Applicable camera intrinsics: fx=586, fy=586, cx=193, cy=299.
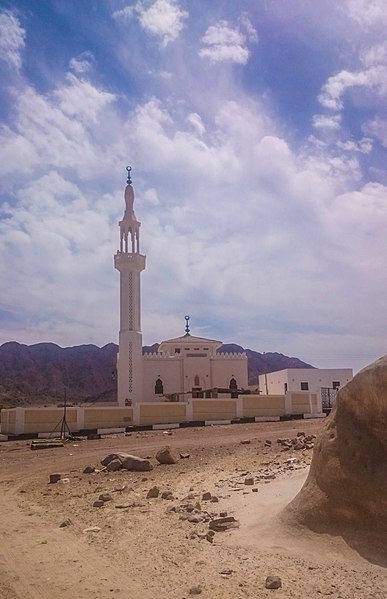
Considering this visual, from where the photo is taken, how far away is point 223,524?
26.5ft

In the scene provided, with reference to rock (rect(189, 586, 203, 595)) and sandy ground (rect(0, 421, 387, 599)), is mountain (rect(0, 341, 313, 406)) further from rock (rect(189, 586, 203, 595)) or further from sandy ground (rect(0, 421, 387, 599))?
rock (rect(189, 586, 203, 595))

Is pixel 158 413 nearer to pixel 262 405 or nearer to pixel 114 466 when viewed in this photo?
pixel 262 405

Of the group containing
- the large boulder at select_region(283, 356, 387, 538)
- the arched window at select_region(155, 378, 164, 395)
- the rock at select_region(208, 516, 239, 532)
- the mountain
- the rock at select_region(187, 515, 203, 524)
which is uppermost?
the mountain

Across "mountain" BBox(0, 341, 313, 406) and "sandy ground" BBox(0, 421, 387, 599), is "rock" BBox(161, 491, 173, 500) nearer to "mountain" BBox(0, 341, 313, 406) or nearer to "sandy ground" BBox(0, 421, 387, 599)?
"sandy ground" BBox(0, 421, 387, 599)

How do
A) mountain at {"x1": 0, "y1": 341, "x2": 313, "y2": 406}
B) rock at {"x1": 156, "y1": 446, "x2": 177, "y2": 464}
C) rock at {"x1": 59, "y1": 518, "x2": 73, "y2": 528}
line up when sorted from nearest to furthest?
rock at {"x1": 59, "y1": 518, "x2": 73, "y2": 528} → rock at {"x1": 156, "y1": 446, "x2": 177, "y2": 464} → mountain at {"x1": 0, "y1": 341, "x2": 313, "y2": 406}

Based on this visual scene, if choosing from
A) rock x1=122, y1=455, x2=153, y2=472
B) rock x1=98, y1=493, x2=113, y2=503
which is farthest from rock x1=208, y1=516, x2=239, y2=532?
rock x1=122, y1=455, x2=153, y2=472

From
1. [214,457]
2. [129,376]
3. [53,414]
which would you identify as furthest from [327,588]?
[129,376]

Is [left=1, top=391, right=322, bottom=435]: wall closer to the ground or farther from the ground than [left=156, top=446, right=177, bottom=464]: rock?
farther from the ground

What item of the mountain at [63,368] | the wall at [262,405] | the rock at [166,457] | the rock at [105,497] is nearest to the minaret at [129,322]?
the wall at [262,405]

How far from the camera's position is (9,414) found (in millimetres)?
29781

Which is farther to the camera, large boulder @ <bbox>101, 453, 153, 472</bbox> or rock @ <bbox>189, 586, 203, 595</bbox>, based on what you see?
large boulder @ <bbox>101, 453, 153, 472</bbox>

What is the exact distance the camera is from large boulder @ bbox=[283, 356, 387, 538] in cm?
668

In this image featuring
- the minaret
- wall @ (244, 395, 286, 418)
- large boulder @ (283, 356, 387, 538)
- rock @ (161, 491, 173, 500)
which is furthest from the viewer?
the minaret

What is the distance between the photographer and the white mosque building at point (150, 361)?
43.9m
